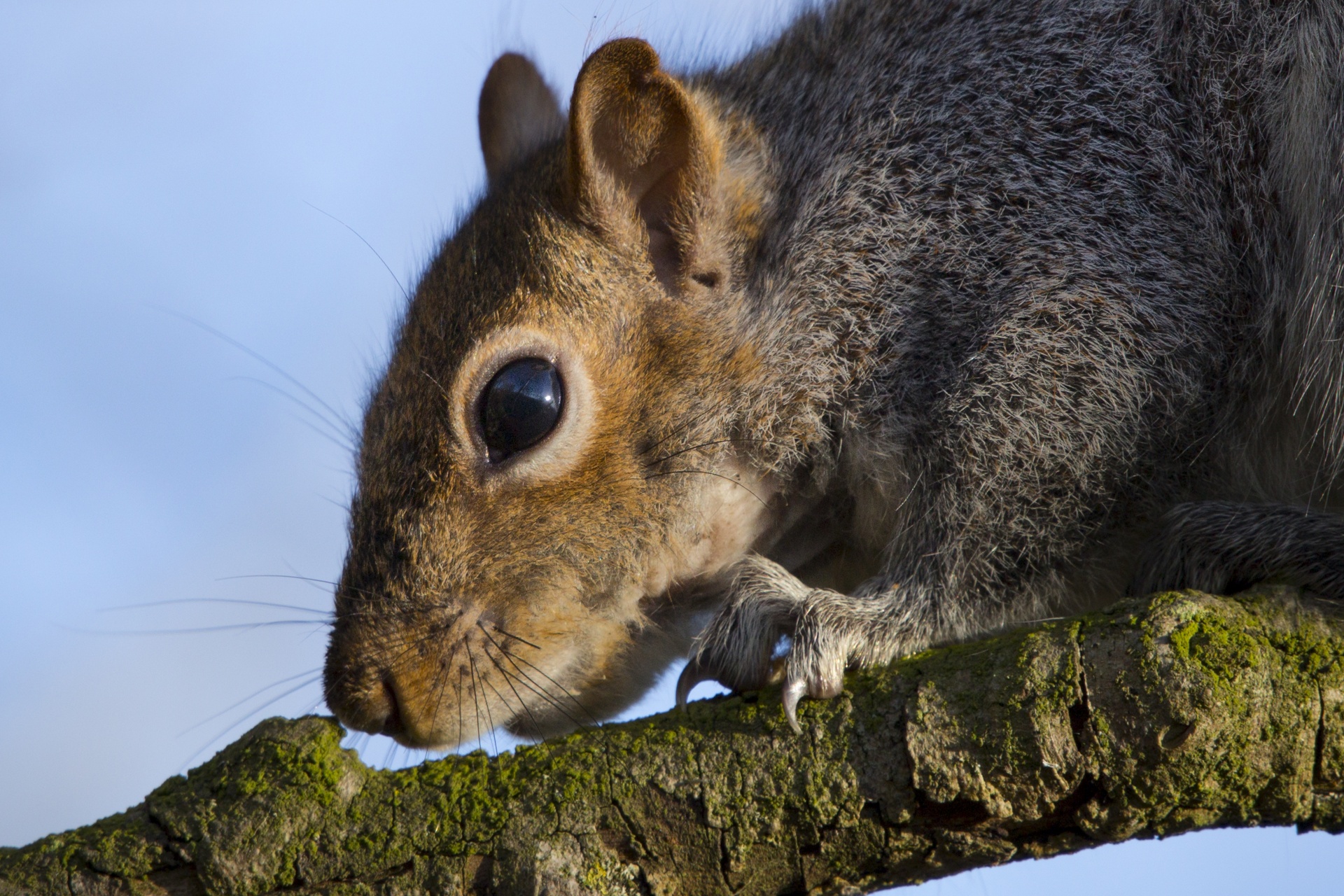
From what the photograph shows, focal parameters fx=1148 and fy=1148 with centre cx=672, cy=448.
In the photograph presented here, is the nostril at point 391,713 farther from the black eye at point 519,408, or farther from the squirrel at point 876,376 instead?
the black eye at point 519,408

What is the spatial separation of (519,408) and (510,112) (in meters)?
2.03

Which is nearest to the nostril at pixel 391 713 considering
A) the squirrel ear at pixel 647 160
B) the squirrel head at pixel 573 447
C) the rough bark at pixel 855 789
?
the squirrel head at pixel 573 447

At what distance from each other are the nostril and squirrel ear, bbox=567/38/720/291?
1.45 metres

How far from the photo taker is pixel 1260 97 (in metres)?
3.31

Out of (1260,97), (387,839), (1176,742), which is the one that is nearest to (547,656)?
(387,839)

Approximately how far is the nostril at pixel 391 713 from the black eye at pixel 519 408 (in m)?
0.69

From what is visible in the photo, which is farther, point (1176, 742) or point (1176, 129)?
point (1176, 129)

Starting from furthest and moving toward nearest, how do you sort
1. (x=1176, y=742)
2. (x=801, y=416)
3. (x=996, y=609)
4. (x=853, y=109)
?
(x=853, y=109) < (x=801, y=416) < (x=996, y=609) < (x=1176, y=742)

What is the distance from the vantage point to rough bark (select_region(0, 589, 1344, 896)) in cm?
233

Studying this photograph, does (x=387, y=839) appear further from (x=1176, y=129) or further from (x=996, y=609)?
(x=1176, y=129)

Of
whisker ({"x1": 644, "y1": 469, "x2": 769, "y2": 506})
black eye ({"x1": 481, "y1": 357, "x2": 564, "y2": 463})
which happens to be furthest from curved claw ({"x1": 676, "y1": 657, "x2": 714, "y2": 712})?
black eye ({"x1": 481, "y1": 357, "x2": 564, "y2": 463})

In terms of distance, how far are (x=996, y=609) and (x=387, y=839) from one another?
1.71 metres

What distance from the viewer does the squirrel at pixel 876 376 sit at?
316 centimetres

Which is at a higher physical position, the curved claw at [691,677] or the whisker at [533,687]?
the whisker at [533,687]
